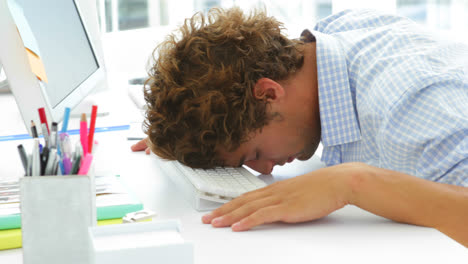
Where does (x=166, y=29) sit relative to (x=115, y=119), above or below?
above

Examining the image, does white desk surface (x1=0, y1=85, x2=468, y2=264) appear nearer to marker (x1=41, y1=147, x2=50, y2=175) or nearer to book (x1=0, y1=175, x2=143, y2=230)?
book (x1=0, y1=175, x2=143, y2=230)

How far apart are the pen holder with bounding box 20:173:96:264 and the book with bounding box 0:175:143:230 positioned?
0.17 meters

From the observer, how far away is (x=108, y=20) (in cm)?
324

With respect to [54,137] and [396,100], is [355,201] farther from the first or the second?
[54,137]

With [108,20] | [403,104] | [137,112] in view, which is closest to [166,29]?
[137,112]

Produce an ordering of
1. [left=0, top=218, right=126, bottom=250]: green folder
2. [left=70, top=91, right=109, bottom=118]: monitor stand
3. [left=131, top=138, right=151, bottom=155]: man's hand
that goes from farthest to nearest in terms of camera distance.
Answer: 1. [left=70, top=91, right=109, bottom=118]: monitor stand
2. [left=131, top=138, right=151, bottom=155]: man's hand
3. [left=0, top=218, right=126, bottom=250]: green folder

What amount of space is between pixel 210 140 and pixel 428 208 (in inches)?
14.8

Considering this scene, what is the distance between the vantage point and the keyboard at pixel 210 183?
2.56 ft

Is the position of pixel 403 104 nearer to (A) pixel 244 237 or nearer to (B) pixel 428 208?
(B) pixel 428 208

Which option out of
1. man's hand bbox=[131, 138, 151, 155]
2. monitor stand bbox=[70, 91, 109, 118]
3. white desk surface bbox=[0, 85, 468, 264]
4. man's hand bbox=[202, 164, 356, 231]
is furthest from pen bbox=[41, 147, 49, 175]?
monitor stand bbox=[70, 91, 109, 118]

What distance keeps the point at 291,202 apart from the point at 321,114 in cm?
32

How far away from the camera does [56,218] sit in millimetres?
512

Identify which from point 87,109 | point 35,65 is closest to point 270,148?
point 35,65

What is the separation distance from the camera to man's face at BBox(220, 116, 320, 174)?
951mm
